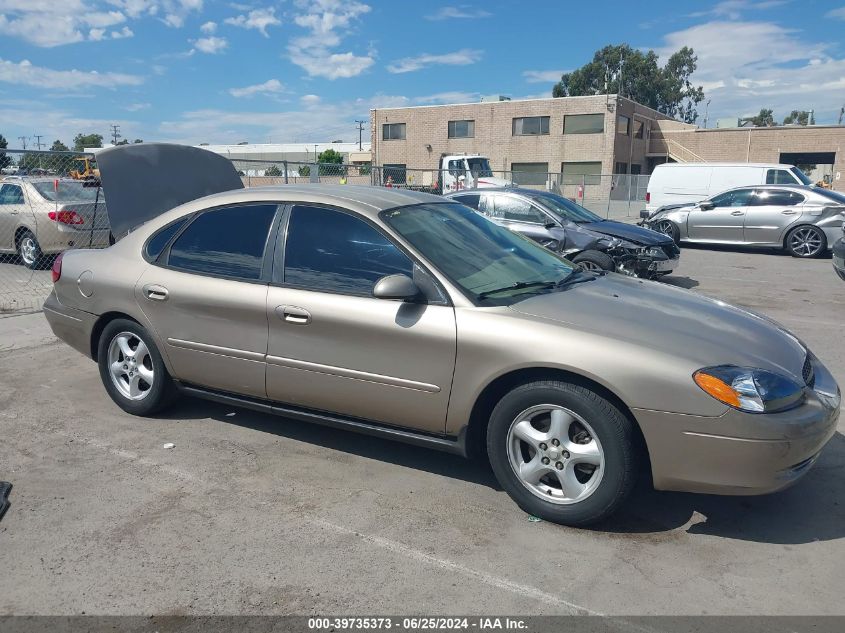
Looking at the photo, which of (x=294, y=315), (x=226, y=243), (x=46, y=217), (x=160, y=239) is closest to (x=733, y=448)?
(x=294, y=315)

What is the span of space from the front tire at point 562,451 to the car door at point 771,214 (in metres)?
13.4

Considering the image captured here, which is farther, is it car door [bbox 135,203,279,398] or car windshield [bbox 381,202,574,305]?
car door [bbox 135,203,279,398]

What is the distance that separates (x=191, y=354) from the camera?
4.52m

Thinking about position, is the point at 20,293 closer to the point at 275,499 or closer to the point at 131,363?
the point at 131,363

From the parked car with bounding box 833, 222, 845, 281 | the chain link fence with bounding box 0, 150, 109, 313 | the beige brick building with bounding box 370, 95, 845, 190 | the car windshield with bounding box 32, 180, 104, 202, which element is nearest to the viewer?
the parked car with bounding box 833, 222, 845, 281

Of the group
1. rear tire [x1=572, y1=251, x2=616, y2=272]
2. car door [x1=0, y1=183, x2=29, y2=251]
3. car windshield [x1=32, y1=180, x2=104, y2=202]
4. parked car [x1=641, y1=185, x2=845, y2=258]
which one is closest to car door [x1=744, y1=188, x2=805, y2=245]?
parked car [x1=641, y1=185, x2=845, y2=258]

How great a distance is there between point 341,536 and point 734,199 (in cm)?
1459

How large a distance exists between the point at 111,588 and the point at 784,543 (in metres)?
3.11

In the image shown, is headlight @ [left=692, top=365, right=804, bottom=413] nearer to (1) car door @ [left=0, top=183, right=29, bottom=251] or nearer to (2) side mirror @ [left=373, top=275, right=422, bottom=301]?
(2) side mirror @ [left=373, top=275, right=422, bottom=301]

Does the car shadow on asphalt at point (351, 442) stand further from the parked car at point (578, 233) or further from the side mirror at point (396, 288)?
the parked car at point (578, 233)

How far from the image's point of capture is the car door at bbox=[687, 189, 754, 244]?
15172 mm

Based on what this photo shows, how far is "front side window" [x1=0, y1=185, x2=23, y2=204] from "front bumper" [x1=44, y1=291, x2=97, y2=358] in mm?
7367

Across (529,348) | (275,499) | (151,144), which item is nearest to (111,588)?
(275,499)

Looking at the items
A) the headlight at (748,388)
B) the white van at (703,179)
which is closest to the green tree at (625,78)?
the white van at (703,179)
